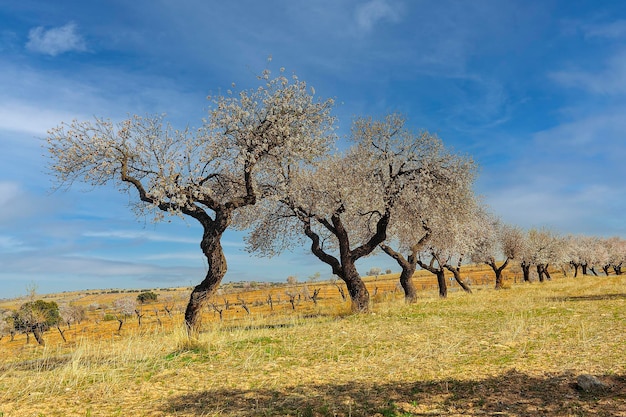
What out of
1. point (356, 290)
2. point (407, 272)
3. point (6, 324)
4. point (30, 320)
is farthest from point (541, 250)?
point (6, 324)

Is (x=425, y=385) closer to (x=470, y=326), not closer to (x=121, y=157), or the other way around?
(x=470, y=326)

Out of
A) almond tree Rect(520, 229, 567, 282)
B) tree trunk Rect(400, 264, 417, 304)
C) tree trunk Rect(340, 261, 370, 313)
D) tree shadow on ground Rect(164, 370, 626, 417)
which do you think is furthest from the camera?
almond tree Rect(520, 229, 567, 282)

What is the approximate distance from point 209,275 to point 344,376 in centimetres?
871

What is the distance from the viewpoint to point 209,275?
54.3 ft

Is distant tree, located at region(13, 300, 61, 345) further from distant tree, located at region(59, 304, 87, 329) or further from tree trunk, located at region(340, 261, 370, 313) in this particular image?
tree trunk, located at region(340, 261, 370, 313)

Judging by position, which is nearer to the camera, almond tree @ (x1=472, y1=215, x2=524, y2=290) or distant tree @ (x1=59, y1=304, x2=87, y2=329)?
almond tree @ (x1=472, y1=215, x2=524, y2=290)

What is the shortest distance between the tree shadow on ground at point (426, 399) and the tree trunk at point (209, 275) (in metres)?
8.02

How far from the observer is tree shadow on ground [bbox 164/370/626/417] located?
6906 millimetres

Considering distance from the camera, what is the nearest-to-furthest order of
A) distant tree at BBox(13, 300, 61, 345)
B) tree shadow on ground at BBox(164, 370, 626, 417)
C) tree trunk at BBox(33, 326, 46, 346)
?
tree shadow on ground at BBox(164, 370, 626, 417) → tree trunk at BBox(33, 326, 46, 346) → distant tree at BBox(13, 300, 61, 345)

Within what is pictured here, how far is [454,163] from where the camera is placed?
24.0 meters

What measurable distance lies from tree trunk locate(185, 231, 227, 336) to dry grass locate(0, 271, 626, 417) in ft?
6.27

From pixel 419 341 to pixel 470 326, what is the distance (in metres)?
4.25

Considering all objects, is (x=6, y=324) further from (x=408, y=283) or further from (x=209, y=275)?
(x=209, y=275)

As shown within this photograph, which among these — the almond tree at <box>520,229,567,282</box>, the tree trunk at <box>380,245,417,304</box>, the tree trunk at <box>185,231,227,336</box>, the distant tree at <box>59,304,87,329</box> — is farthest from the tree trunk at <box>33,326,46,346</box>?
the almond tree at <box>520,229,567,282</box>
